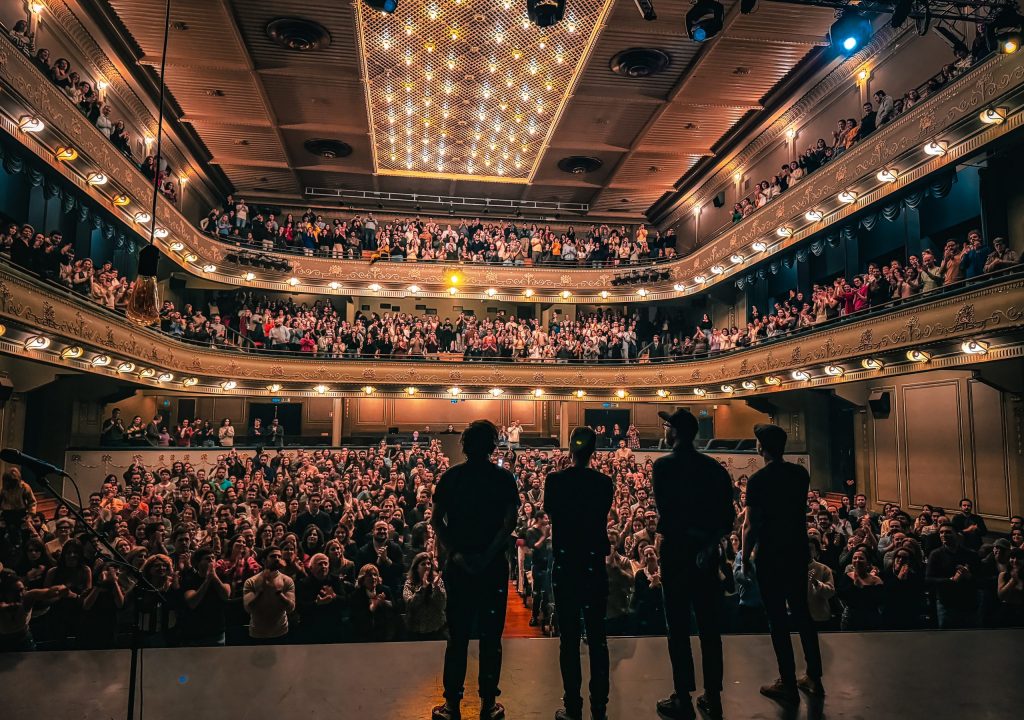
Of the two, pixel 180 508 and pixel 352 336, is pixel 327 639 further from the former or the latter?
pixel 352 336

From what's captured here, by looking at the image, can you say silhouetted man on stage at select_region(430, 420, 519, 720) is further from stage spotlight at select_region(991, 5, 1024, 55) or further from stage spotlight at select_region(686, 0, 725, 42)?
stage spotlight at select_region(991, 5, 1024, 55)

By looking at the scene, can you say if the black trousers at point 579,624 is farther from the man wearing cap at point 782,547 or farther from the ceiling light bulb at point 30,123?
the ceiling light bulb at point 30,123

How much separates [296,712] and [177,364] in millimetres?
16628

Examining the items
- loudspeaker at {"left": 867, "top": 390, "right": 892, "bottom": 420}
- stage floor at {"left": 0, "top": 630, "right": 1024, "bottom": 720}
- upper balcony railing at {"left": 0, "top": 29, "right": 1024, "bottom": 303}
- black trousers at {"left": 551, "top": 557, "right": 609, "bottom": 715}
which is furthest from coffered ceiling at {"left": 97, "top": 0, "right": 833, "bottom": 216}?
black trousers at {"left": 551, "top": 557, "right": 609, "bottom": 715}

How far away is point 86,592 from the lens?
5.61 meters

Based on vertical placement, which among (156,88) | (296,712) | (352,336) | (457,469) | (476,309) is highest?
(156,88)

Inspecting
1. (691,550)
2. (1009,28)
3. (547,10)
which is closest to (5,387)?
(547,10)

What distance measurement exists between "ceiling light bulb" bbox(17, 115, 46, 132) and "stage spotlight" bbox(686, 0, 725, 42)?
10241 mm

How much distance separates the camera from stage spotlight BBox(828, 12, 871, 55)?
9.16 metres

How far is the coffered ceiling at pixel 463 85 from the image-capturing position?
14516 mm

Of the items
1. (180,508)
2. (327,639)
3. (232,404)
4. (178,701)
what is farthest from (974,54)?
(232,404)

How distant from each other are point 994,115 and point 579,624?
10.9 m

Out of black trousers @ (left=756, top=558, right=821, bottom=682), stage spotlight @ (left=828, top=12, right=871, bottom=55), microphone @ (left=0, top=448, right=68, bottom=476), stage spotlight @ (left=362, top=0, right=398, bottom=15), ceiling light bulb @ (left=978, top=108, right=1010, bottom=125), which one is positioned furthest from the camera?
ceiling light bulb @ (left=978, top=108, right=1010, bottom=125)

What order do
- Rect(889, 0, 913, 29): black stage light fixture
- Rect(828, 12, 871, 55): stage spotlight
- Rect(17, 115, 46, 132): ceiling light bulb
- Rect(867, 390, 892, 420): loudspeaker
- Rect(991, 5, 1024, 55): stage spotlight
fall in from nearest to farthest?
1. Rect(889, 0, 913, 29): black stage light fixture
2. Rect(991, 5, 1024, 55): stage spotlight
3. Rect(828, 12, 871, 55): stage spotlight
4. Rect(17, 115, 46, 132): ceiling light bulb
5. Rect(867, 390, 892, 420): loudspeaker
